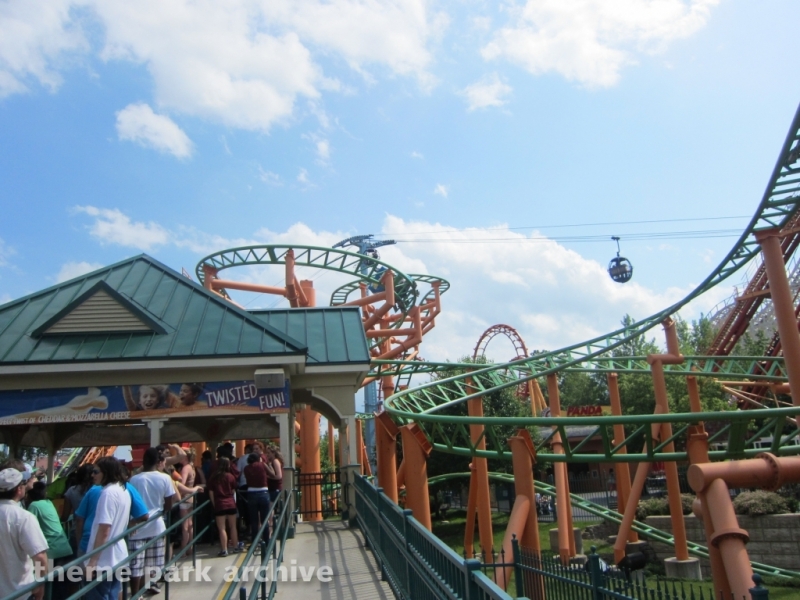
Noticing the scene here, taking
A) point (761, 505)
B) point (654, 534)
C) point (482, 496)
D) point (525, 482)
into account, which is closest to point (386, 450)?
point (482, 496)

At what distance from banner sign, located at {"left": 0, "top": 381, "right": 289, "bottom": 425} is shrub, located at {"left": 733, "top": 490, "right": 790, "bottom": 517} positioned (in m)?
13.3

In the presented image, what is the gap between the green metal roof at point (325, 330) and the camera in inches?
552

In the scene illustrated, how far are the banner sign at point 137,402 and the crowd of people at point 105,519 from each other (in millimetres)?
2736

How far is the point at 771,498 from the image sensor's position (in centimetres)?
1809

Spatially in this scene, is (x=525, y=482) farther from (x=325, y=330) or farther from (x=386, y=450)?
(x=325, y=330)

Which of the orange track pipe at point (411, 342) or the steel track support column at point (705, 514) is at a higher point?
the orange track pipe at point (411, 342)

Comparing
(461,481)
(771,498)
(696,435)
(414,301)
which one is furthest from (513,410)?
(696,435)

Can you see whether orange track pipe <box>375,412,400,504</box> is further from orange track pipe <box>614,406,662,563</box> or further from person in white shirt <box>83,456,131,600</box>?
person in white shirt <box>83,456,131,600</box>

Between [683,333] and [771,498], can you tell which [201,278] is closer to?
[771,498]

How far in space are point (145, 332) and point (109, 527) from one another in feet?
26.7

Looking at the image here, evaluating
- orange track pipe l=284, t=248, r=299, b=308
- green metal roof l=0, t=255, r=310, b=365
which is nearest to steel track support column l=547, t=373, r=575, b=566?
green metal roof l=0, t=255, r=310, b=365

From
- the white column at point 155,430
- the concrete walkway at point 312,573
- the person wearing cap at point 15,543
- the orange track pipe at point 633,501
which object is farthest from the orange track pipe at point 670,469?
the person wearing cap at point 15,543

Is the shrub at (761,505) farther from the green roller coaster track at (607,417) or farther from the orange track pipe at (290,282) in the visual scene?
the orange track pipe at (290,282)

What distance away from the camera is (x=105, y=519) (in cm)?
546
